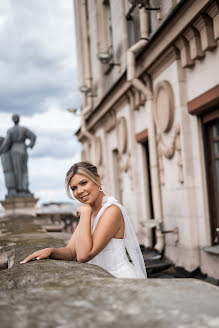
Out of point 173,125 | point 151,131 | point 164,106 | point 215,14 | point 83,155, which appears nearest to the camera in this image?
point 215,14

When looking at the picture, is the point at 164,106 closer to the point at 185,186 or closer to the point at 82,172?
the point at 185,186

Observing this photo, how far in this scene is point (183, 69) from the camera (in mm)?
6473

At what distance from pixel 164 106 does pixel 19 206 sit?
20.6 feet

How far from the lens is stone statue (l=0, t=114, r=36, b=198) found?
12.2 metres

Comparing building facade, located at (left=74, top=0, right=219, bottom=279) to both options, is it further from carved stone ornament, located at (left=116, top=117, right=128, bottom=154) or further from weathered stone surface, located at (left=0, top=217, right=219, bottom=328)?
weathered stone surface, located at (left=0, top=217, right=219, bottom=328)

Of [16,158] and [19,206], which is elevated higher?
[16,158]

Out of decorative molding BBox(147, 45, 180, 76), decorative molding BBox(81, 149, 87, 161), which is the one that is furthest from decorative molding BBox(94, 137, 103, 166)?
decorative molding BBox(147, 45, 180, 76)

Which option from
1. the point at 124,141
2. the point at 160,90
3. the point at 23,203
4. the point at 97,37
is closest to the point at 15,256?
the point at 160,90

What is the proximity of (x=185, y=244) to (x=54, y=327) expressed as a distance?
571cm

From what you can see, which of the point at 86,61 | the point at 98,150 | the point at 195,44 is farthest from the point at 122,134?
the point at 86,61

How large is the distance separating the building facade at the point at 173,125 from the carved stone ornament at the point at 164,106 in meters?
0.02

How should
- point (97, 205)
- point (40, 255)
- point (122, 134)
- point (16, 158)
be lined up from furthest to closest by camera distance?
1. point (16, 158)
2. point (122, 134)
3. point (97, 205)
4. point (40, 255)

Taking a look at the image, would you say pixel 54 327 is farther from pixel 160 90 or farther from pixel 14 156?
pixel 14 156

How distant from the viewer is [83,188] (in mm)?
2662
